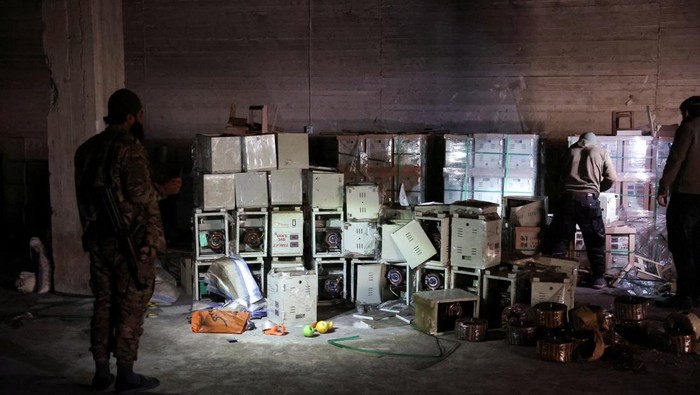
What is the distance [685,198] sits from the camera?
8430 mm

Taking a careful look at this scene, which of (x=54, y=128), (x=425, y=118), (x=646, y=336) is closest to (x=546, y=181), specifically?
(x=425, y=118)

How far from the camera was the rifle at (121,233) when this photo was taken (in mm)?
5617

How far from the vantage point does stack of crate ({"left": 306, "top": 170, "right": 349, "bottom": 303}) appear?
29.9 ft

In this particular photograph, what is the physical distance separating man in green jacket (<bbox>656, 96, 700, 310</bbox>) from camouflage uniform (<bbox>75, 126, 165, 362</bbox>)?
5.96 meters

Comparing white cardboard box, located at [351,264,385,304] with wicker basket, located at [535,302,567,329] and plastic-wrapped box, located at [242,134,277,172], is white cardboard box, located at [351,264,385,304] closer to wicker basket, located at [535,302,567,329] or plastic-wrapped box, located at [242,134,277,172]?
plastic-wrapped box, located at [242,134,277,172]

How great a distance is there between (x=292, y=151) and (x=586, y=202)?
13.6ft

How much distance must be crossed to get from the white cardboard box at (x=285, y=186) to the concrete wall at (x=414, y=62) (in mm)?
4173

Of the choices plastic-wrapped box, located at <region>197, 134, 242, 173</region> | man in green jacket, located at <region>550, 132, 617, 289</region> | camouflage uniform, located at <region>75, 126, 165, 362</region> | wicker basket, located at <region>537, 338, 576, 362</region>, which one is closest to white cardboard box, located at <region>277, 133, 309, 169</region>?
plastic-wrapped box, located at <region>197, 134, 242, 173</region>

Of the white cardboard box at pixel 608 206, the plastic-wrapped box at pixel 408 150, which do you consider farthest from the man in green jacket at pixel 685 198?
the plastic-wrapped box at pixel 408 150

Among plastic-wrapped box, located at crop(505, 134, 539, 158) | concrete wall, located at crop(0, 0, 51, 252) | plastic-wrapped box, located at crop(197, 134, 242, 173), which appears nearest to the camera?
plastic-wrapped box, located at crop(197, 134, 242, 173)

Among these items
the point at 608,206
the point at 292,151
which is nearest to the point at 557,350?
the point at 292,151

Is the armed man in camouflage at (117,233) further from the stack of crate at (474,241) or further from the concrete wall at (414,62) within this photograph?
the concrete wall at (414,62)

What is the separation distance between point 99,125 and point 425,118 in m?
5.81

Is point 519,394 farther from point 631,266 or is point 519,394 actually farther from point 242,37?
point 242,37
